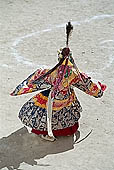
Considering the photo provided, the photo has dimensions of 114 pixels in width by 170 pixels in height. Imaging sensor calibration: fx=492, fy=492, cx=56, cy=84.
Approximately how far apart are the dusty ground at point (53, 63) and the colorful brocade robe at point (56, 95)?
0.88ft

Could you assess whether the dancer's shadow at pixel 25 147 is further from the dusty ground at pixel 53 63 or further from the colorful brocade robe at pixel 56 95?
the colorful brocade robe at pixel 56 95

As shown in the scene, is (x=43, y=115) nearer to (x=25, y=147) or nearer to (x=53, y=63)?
(x=25, y=147)

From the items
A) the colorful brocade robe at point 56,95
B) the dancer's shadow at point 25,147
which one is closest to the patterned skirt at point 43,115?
the colorful brocade robe at point 56,95

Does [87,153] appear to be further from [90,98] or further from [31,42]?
[31,42]

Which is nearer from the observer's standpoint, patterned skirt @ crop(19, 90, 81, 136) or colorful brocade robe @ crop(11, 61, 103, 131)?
colorful brocade robe @ crop(11, 61, 103, 131)

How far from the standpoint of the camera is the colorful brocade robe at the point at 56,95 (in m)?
4.66

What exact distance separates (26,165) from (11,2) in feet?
13.5

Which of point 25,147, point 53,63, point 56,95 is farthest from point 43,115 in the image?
point 53,63

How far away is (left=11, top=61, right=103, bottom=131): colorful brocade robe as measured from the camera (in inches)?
183

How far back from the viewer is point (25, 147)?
4.94 metres

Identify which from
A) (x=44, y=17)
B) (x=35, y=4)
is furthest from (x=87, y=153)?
(x=35, y=4)

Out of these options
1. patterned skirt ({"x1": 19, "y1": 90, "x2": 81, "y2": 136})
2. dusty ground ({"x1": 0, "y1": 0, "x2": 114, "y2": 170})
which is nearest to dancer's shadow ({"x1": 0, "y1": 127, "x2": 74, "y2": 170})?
dusty ground ({"x1": 0, "y1": 0, "x2": 114, "y2": 170})

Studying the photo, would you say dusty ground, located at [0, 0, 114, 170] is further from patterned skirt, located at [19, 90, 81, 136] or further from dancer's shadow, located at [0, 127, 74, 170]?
patterned skirt, located at [19, 90, 81, 136]

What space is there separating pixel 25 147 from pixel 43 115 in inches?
15.7
